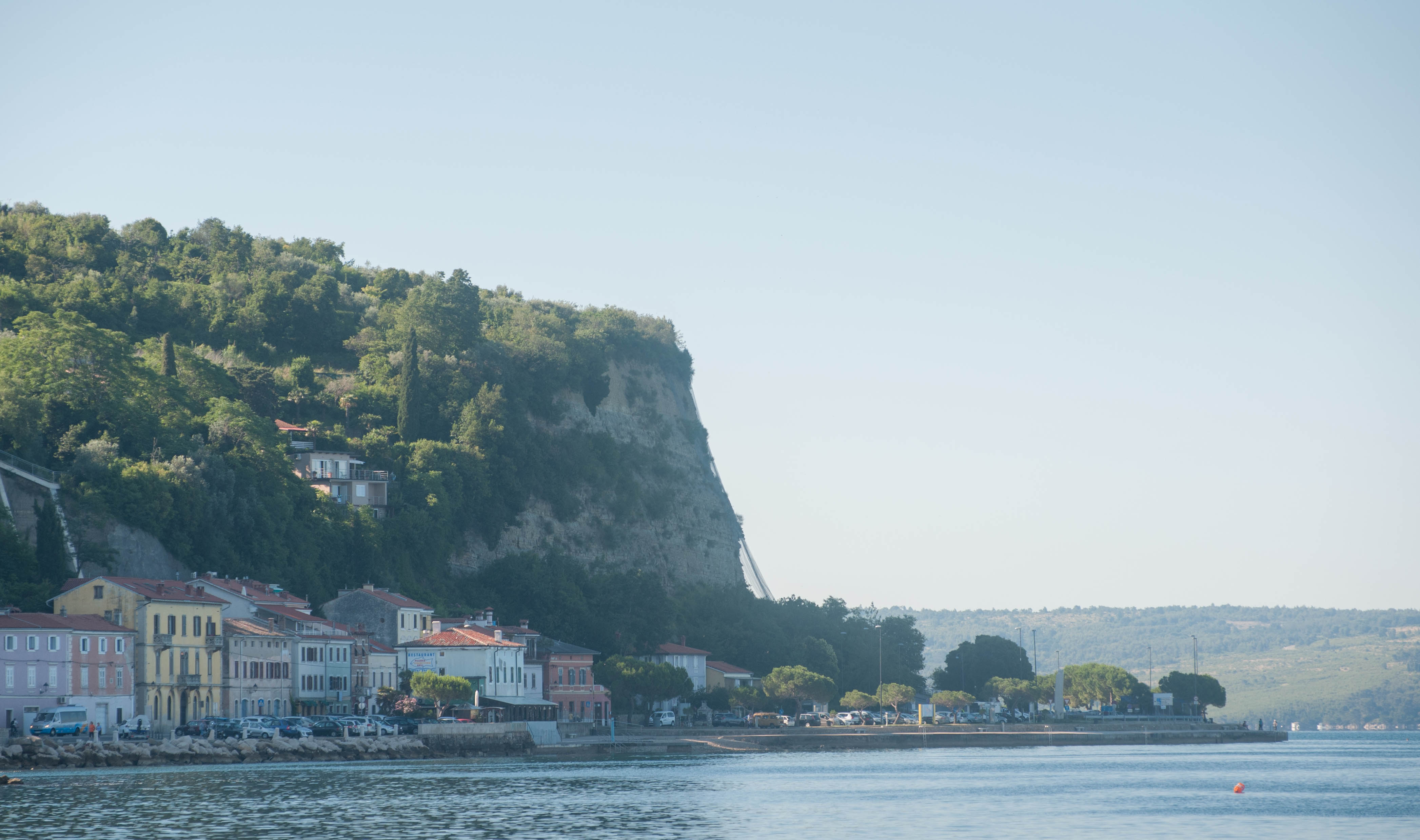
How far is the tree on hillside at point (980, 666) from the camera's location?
491 feet

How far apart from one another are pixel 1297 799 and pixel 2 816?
53655 millimetres

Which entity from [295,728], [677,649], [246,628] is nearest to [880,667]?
[677,649]

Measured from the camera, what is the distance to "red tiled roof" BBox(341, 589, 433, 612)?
97.7 m

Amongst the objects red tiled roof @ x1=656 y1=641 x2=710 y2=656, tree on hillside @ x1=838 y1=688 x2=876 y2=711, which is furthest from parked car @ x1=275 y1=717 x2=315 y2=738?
tree on hillside @ x1=838 y1=688 x2=876 y2=711

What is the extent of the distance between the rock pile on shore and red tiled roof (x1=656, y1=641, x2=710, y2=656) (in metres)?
39.7

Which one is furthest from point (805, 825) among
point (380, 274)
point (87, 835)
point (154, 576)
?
point (380, 274)

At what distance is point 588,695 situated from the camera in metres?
107

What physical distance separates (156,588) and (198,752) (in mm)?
11388

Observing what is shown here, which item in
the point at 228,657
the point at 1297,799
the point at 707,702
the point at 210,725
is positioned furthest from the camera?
the point at 707,702

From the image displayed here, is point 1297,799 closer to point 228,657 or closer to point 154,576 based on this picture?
point 228,657

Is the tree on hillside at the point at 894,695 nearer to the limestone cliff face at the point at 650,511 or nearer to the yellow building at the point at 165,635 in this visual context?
the limestone cliff face at the point at 650,511

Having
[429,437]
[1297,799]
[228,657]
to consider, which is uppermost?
[429,437]

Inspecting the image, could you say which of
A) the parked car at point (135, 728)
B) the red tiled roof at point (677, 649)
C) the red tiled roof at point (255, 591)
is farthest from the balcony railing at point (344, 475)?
the parked car at point (135, 728)

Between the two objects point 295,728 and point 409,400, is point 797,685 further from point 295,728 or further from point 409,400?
point 295,728
